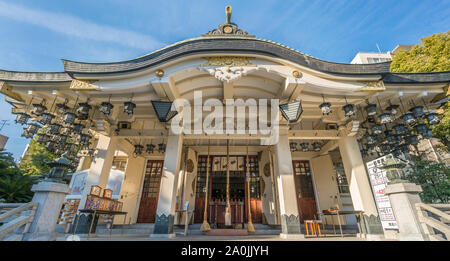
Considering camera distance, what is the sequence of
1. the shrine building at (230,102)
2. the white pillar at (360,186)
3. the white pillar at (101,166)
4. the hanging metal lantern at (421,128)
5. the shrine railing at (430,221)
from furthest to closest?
the white pillar at (101,166) < the hanging metal lantern at (421,128) < the white pillar at (360,186) < the shrine building at (230,102) < the shrine railing at (430,221)

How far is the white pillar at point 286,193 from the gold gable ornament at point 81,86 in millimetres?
6817

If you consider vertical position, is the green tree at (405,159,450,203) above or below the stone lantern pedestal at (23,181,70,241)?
above

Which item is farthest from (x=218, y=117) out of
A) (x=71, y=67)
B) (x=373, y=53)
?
(x=373, y=53)

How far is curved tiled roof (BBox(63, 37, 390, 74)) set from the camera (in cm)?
616

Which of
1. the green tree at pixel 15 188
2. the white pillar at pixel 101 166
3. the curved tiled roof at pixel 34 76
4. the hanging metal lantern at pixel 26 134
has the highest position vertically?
the curved tiled roof at pixel 34 76

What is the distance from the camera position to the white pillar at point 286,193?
20.5 feet

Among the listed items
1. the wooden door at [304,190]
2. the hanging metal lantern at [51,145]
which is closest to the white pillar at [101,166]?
the hanging metal lantern at [51,145]

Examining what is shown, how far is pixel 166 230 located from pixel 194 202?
4.79 m

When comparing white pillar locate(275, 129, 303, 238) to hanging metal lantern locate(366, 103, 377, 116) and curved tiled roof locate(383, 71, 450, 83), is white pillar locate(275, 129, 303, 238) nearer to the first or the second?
hanging metal lantern locate(366, 103, 377, 116)

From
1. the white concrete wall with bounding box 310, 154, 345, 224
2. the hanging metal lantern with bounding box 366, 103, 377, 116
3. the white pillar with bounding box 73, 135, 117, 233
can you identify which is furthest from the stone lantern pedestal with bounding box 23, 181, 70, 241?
the white concrete wall with bounding box 310, 154, 345, 224

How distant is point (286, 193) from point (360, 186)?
2.87m

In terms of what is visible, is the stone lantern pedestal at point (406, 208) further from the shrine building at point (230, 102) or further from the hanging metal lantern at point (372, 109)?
the hanging metal lantern at point (372, 109)

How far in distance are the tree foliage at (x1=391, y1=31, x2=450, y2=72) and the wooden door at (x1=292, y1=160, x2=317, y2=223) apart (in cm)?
744

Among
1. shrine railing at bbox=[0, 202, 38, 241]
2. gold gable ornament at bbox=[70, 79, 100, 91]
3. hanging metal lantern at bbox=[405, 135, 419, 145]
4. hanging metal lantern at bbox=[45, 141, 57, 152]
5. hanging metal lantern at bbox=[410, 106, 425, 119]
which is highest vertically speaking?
gold gable ornament at bbox=[70, 79, 100, 91]
